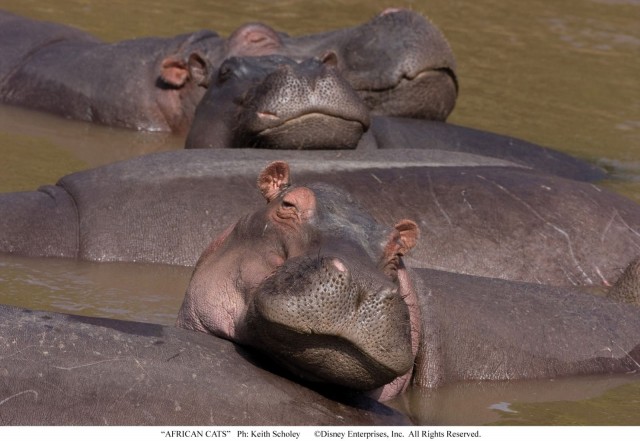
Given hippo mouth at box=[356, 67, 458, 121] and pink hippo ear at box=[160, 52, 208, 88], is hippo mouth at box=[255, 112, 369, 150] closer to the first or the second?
hippo mouth at box=[356, 67, 458, 121]

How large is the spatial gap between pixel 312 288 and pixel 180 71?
5.91 metres

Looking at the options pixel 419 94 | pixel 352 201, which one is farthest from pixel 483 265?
pixel 419 94

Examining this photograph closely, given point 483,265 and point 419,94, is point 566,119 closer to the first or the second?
point 419,94

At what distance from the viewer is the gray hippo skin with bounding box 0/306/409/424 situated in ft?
14.8

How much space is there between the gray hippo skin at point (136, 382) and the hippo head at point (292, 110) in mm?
2914

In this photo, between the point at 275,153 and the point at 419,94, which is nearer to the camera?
the point at 275,153

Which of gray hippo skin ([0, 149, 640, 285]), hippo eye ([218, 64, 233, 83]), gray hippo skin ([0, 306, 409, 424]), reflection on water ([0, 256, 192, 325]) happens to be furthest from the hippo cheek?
hippo eye ([218, 64, 233, 83])

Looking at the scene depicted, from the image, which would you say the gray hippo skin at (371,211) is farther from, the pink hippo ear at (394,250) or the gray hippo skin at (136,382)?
the gray hippo skin at (136,382)

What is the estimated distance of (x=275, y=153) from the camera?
25.0ft

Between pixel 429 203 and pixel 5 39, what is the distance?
4.87 m

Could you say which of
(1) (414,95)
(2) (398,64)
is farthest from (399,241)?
(1) (414,95)

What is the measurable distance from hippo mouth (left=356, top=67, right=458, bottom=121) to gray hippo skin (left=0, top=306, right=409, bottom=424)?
196 inches

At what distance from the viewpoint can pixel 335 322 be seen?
4.51m

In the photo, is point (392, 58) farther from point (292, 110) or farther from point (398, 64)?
point (292, 110)
